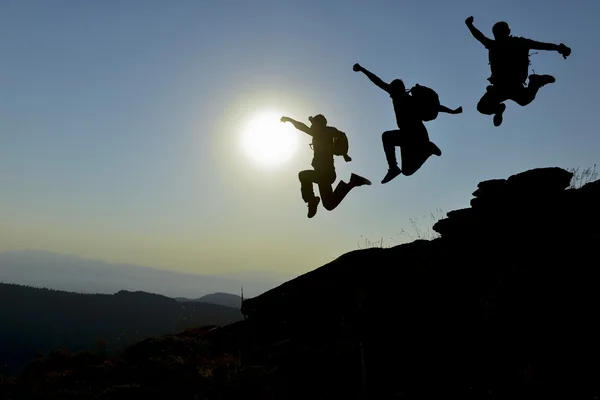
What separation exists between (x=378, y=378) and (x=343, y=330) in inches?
86.0

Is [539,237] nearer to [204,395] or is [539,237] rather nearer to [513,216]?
[513,216]

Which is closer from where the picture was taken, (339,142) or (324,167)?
(339,142)

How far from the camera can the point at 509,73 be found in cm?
712

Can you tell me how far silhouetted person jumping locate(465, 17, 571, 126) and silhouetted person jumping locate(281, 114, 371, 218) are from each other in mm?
2218

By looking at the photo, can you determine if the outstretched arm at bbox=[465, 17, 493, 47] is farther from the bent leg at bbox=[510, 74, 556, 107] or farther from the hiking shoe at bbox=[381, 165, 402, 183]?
the hiking shoe at bbox=[381, 165, 402, 183]

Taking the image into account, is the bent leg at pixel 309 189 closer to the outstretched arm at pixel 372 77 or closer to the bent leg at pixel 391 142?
the bent leg at pixel 391 142

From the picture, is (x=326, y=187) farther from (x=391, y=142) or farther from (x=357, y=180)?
(x=391, y=142)

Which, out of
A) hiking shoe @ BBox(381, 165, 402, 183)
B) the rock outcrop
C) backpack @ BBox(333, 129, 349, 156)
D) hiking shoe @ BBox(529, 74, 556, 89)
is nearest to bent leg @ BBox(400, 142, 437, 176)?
hiking shoe @ BBox(381, 165, 402, 183)

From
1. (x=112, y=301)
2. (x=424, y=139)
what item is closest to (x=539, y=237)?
(x=424, y=139)

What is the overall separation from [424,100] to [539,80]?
1782 millimetres

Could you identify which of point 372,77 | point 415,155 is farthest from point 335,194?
point 372,77

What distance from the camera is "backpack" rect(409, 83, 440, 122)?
7121 millimetres

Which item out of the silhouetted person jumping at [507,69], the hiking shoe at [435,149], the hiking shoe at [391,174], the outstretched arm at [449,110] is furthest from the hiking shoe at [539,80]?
the hiking shoe at [391,174]

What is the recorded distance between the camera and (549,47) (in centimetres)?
701
